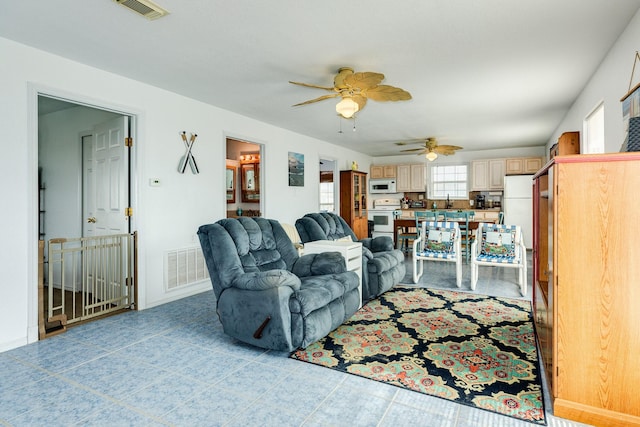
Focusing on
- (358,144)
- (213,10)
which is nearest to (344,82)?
(213,10)

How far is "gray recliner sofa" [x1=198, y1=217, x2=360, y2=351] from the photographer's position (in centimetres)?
262

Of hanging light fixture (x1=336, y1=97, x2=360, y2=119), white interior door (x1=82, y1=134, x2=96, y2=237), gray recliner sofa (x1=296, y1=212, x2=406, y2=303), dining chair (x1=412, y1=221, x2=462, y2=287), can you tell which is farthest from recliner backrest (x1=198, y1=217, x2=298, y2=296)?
white interior door (x1=82, y1=134, x2=96, y2=237)

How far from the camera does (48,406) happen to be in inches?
78.5

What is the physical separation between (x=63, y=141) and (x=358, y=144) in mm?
5536

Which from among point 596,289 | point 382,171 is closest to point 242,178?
point 382,171

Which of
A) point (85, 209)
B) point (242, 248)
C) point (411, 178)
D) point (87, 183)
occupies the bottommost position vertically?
point (242, 248)

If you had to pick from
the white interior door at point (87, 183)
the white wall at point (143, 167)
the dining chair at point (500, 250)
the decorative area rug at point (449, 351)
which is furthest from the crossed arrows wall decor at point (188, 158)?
the dining chair at point (500, 250)

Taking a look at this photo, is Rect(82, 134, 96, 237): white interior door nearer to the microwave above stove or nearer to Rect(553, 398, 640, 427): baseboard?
Rect(553, 398, 640, 427): baseboard

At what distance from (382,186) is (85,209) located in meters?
7.13

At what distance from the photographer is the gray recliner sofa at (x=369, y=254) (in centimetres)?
414

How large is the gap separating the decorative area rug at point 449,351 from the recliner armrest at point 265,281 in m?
0.56

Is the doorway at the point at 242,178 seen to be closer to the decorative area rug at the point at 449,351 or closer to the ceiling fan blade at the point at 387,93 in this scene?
the decorative area rug at the point at 449,351

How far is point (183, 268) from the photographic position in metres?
4.39

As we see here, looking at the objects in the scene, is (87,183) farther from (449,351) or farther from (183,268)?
(449,351)
